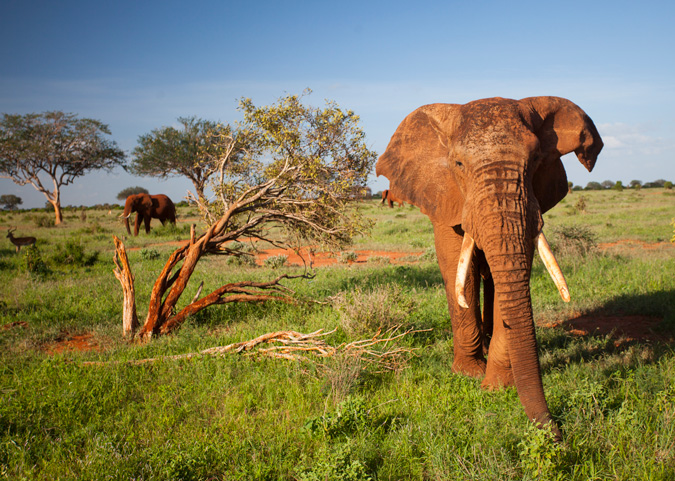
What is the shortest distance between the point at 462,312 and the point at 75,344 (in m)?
5.13

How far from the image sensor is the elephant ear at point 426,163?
4332 millimetres

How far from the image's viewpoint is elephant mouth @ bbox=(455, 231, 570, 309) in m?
3.52

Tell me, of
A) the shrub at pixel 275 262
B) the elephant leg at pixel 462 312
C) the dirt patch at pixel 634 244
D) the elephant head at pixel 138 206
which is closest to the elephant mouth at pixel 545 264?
the elephant leg at pixel 462 312

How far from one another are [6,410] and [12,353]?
200 centimetres

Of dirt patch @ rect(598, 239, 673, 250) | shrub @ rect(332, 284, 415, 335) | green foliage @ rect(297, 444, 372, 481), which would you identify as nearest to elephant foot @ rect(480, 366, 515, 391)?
shrub @ rect(332, 284, 415, 335)

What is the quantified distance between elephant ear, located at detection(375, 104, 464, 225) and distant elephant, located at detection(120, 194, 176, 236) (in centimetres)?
2067

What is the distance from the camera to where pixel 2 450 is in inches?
136

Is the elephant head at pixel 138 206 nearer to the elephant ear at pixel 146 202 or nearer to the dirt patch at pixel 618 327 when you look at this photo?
the elephant ear at pixel 146 202

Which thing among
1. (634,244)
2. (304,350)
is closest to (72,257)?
(304,350)

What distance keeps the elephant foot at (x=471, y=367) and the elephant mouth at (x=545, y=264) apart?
1.25 m

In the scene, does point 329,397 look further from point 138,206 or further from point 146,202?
point 146,202

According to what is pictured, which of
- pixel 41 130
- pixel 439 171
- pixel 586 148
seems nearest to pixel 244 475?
pixel 439 171

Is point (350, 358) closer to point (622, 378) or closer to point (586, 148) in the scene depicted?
point (622, 378)

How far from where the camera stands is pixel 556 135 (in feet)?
14.4
